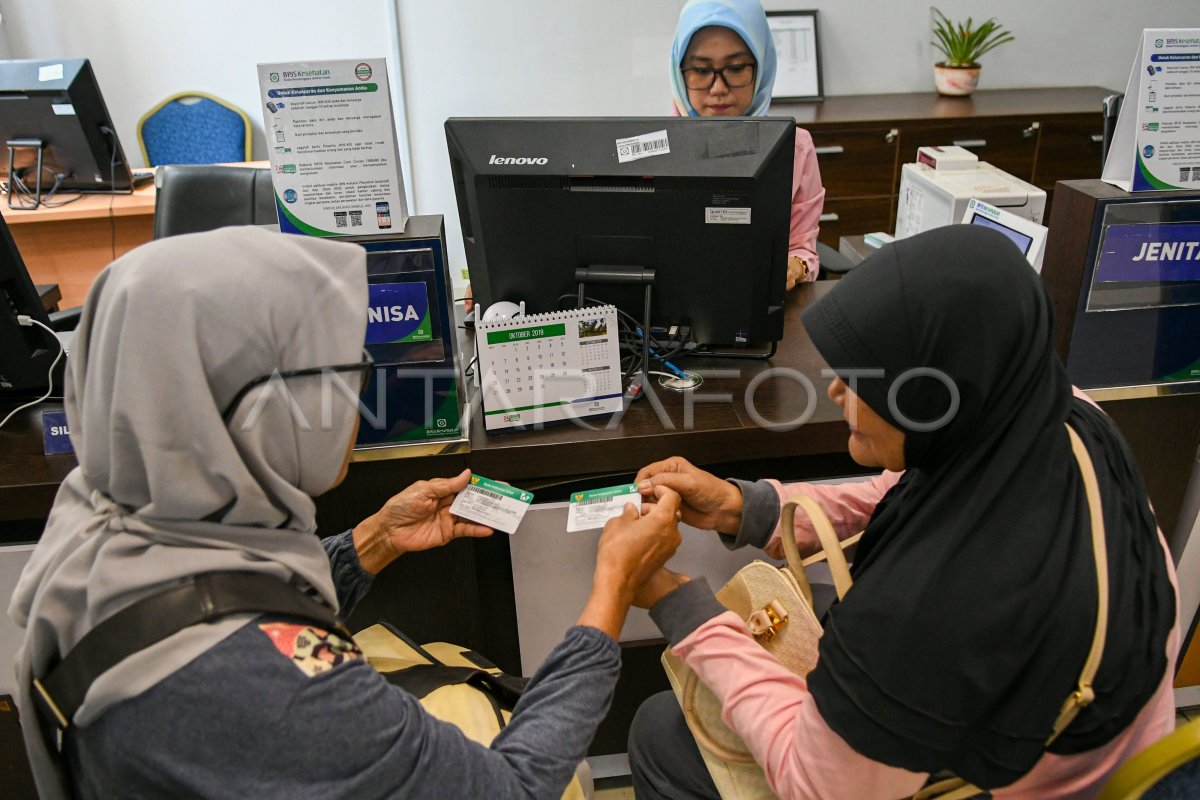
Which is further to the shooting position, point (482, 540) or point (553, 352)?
point (482, 540)

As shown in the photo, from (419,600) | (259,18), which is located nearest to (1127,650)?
(419,600)

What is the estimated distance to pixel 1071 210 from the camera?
4.82ft

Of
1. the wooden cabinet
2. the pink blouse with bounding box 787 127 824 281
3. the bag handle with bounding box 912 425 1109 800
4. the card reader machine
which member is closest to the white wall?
the wooden cabinet

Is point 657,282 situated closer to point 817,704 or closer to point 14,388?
point 817,704

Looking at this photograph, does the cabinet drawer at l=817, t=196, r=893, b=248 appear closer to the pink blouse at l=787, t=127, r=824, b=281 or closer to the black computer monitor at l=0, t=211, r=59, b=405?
the pink blouse at l=787, t=127, r=824, b=281

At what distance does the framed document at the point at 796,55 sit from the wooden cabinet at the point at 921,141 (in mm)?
137

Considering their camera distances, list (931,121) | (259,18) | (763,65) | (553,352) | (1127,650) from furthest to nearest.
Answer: (259,18) → (931,121) → (763,65) → (553,352) → (1127,650)

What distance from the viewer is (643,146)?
54.9 inches

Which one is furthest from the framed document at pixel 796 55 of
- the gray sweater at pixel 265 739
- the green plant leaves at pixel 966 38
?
the gray sweater at pixel 265 739

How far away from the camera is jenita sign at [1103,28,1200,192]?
4.48 ft

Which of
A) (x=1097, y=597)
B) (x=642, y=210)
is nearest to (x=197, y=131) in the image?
(x=642, y=210)

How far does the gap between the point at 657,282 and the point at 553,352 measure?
0.97ft

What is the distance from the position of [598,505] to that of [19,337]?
1081mm

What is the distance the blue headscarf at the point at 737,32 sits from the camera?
208cm
